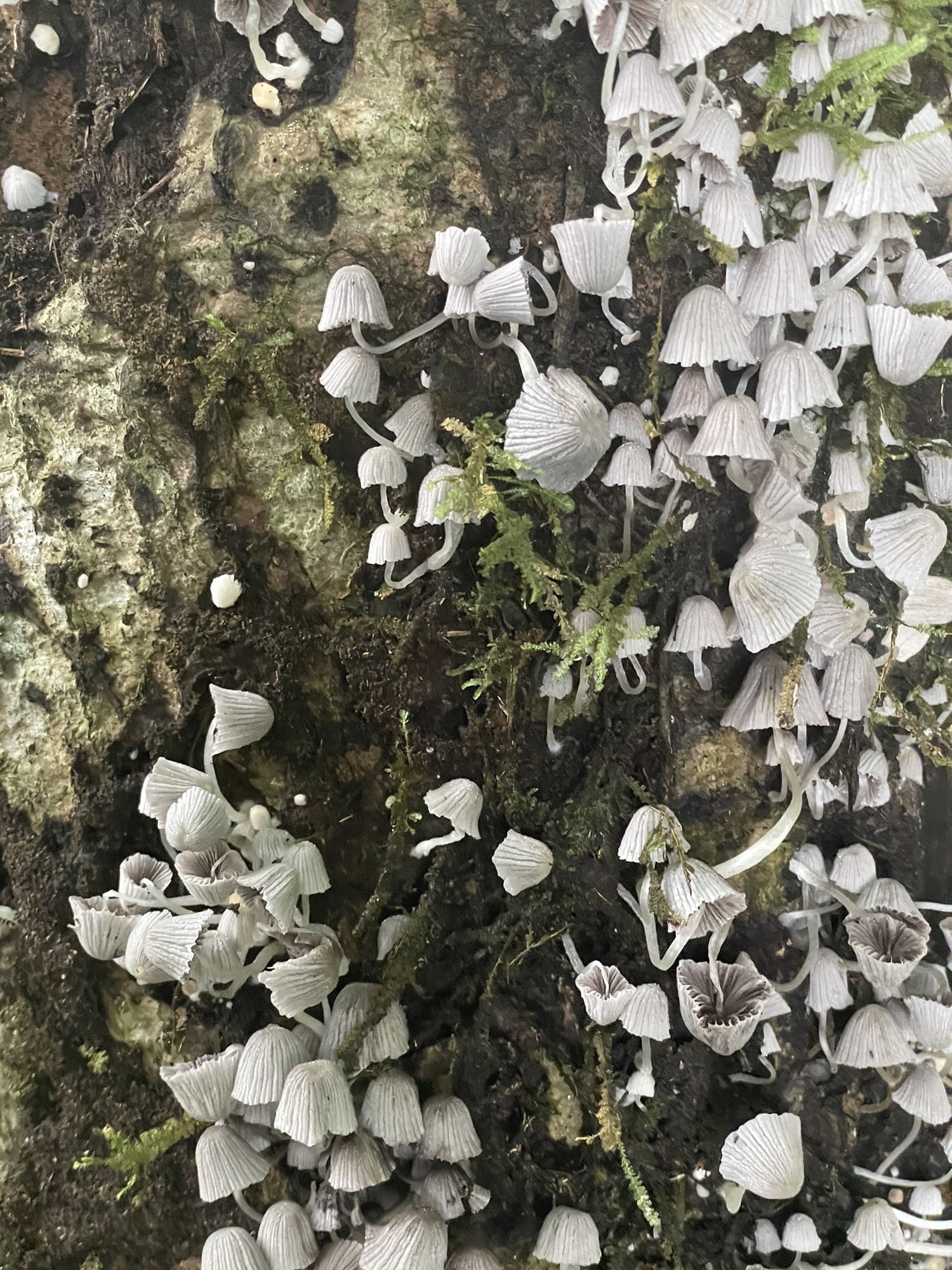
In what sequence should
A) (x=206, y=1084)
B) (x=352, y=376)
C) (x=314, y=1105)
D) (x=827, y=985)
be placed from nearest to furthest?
(x=314, y=1105) < (x=206, y=1084) < (x=352, y=376) < (x=827, y=985)

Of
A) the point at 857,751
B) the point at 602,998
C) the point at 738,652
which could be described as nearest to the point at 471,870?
the point at 602,998

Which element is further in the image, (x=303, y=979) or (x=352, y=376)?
(x=352, y=376)

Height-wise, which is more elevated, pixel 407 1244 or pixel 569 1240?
pixel 407 1244

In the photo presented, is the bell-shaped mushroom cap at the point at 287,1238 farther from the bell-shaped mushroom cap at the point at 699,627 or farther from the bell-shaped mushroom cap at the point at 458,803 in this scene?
the bell-shaped mushroom cap at the point at 699,627

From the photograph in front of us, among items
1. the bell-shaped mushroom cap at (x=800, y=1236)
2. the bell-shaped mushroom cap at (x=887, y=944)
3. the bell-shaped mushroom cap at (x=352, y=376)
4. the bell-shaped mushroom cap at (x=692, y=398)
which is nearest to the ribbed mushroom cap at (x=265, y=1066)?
the bell-shaped mushroom cap at (x=800, y=1236)

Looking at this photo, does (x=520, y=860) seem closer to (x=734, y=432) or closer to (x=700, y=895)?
(x=700, y=895)

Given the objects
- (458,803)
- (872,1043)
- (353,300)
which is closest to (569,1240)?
(872,1043)

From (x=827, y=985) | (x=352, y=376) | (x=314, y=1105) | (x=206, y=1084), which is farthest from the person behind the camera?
(x=827, y=985)
